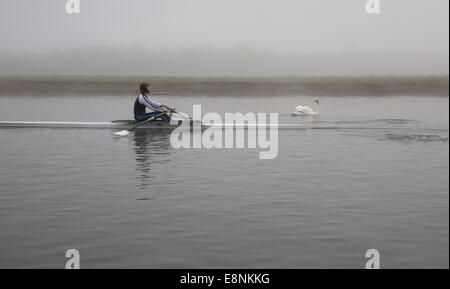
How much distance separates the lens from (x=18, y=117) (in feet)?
95.7

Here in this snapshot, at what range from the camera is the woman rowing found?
64.4ft

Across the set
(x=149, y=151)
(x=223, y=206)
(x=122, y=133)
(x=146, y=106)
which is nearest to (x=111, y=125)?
(x=122, y=133)

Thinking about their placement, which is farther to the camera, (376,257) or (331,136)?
(331,136)

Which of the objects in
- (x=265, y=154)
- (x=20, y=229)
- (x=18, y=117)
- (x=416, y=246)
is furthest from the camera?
(x=18, y=117)

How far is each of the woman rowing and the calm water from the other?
2.68 m

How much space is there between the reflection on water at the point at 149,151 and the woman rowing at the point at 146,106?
1.80ft

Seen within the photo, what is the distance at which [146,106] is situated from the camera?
19.8 m

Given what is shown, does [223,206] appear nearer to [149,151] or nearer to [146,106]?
[149,151]

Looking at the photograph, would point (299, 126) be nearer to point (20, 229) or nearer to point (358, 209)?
point (358, 209)

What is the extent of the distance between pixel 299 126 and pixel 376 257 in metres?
15.2

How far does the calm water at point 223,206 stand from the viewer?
7.10 m

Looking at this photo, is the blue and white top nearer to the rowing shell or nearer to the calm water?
the rowing shell
